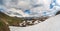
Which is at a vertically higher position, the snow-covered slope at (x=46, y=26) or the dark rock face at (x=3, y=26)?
the dark rock face at (x=3, y=26)

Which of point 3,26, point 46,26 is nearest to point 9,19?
point 3,26

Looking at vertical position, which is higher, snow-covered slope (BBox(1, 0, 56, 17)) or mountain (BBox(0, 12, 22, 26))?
snow-covered slope (BBox(1, 0, 56, 17))

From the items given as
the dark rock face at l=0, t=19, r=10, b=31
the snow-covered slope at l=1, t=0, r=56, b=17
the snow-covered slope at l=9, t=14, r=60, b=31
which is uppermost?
the snow-covered slope at l=1, t=0, r=56, b=17

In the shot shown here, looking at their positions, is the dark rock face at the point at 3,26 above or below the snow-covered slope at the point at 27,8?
below

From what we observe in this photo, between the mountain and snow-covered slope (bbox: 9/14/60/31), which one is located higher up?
the mountain

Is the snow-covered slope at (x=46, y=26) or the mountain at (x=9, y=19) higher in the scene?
the mountain at (x=9, y=19)

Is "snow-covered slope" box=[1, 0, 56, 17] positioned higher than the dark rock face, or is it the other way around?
"snow-covered slope" box=[1, 0, 56, 17]

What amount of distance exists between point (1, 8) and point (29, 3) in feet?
0.66

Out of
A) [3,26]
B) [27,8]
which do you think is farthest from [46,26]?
[3,26]

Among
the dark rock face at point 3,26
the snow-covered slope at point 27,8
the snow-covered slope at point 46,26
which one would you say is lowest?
the snow-covered slope at point 46,26

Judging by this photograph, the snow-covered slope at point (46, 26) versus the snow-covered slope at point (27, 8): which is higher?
the snow-covered slope at point (27, 8)

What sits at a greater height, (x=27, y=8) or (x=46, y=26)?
(x=27, y=8)

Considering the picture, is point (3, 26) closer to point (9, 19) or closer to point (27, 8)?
point (9, 19)

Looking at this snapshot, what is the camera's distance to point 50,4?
3.23 feet
